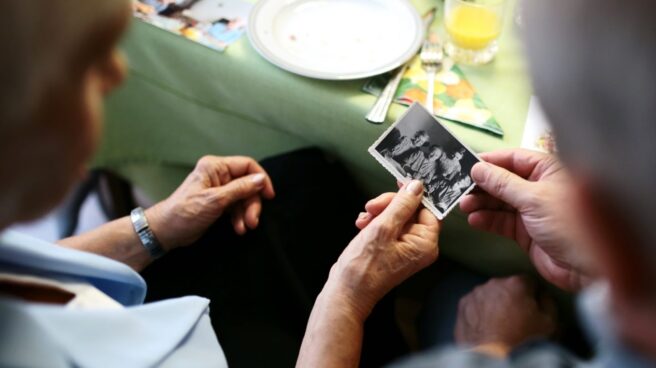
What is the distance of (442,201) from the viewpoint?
0.99 metres

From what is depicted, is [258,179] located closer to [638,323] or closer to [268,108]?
[268,108]

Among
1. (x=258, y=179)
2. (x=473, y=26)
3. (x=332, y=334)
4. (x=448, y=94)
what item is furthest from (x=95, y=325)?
(x=473, y=26)

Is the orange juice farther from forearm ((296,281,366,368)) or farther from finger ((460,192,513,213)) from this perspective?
forearm ((296,281,366,368))

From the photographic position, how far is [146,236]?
1.06m

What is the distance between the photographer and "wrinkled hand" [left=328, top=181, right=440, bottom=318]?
0.92 meters

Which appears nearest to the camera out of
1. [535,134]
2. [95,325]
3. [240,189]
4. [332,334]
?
[95,325]

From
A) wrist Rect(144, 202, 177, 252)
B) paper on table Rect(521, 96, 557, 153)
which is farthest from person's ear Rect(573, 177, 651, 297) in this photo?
wrist Rect(144, 202, 177, 252)

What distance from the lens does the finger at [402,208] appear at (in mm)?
935

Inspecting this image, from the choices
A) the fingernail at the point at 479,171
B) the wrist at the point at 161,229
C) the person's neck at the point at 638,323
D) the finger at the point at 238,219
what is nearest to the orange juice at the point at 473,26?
the fingernail at the point at 479,171

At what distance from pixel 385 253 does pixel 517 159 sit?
0.26 meters

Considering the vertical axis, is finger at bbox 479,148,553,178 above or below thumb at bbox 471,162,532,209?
above

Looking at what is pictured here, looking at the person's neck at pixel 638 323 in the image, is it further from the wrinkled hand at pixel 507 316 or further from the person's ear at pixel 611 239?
the wrinkled hand at pixel 507 316

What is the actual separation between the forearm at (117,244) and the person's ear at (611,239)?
838mm

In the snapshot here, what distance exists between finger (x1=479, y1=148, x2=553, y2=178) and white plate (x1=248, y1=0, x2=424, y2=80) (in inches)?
9.4
